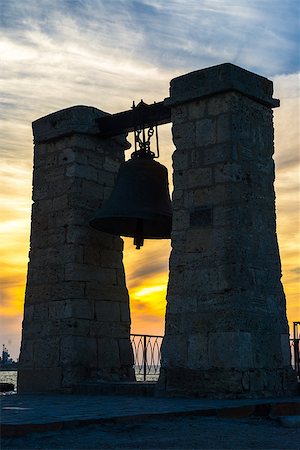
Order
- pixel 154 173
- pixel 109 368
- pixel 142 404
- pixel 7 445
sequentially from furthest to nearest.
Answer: pixel 109 368 → pixel 154 173 → pixel 142 404 → pixel 7 445

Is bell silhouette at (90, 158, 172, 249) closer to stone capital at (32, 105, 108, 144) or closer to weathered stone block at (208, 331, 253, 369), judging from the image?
stone capital at (32, 105, 108, 144)

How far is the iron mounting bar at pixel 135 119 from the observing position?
917 cm

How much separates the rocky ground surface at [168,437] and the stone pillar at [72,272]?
12.2 ft

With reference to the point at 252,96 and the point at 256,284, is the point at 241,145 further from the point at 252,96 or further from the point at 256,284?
the point at 256,284

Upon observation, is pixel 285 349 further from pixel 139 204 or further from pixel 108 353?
pixel 108 353

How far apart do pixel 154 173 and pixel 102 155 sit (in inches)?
55.5

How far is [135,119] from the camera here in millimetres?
9391

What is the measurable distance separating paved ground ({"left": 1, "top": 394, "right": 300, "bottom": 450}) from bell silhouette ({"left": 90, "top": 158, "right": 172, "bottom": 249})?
243cm

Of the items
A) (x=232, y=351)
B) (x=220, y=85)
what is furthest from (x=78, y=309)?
(x=220, y=85)

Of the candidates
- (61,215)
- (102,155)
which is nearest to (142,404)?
(61,215)

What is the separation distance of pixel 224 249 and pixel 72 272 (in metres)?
2.43

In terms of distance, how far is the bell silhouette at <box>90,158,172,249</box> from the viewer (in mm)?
8445

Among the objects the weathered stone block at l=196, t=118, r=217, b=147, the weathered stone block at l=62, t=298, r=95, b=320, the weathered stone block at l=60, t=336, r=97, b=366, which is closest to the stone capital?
the weathered stone block at l=196, t=118, r=217, b=147

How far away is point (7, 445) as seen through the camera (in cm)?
458
